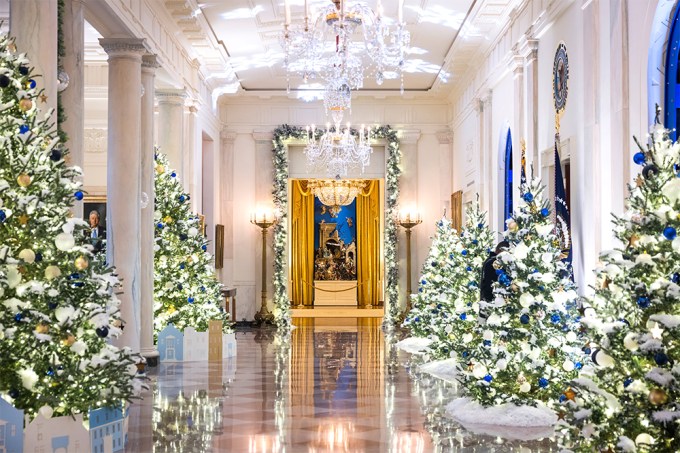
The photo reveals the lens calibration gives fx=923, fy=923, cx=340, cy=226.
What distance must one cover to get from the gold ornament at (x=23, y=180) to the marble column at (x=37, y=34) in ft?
5.34

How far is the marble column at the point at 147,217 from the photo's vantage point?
12.3 m

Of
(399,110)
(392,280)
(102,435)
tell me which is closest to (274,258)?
(392,280)

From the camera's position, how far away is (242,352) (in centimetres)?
1471

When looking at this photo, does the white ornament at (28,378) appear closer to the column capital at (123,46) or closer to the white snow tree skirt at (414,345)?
the column capital at (123,46)

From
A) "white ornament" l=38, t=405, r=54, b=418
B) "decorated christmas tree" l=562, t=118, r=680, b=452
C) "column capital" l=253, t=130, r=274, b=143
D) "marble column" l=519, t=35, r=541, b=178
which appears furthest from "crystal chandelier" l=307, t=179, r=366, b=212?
"decorated christmas tree" l=562, t=118, r=680, b=452

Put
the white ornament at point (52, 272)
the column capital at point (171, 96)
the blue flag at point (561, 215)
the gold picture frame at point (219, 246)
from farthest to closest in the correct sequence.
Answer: the gold picture frame at point (219, 246) → the column capital at point (171, 96) → the blue flag at point (561, 215) → the white ornament at point (52, 272)

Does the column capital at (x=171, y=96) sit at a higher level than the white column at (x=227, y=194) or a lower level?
higher

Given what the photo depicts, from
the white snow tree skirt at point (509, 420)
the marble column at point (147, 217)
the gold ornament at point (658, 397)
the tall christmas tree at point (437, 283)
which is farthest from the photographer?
the tall christmas tree at point (437, 283)

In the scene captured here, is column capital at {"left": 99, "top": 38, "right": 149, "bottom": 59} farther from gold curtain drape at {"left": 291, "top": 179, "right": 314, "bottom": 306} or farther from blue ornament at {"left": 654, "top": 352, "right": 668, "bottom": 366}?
gold curtain drape at {"left": 291, "top": 179, "right": 314, "bottom": 306}

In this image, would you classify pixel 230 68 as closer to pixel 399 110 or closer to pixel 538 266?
pixel 399 110

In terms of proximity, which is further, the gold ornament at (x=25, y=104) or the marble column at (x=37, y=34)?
the marble column at (x=37, y=34)

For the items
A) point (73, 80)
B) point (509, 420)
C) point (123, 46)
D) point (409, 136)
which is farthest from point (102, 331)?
point (409, 136)

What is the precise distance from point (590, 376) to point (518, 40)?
8.55m

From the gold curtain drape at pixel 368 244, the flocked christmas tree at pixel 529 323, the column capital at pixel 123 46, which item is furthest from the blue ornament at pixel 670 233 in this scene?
the gold curtain drape at pixel 368 244
